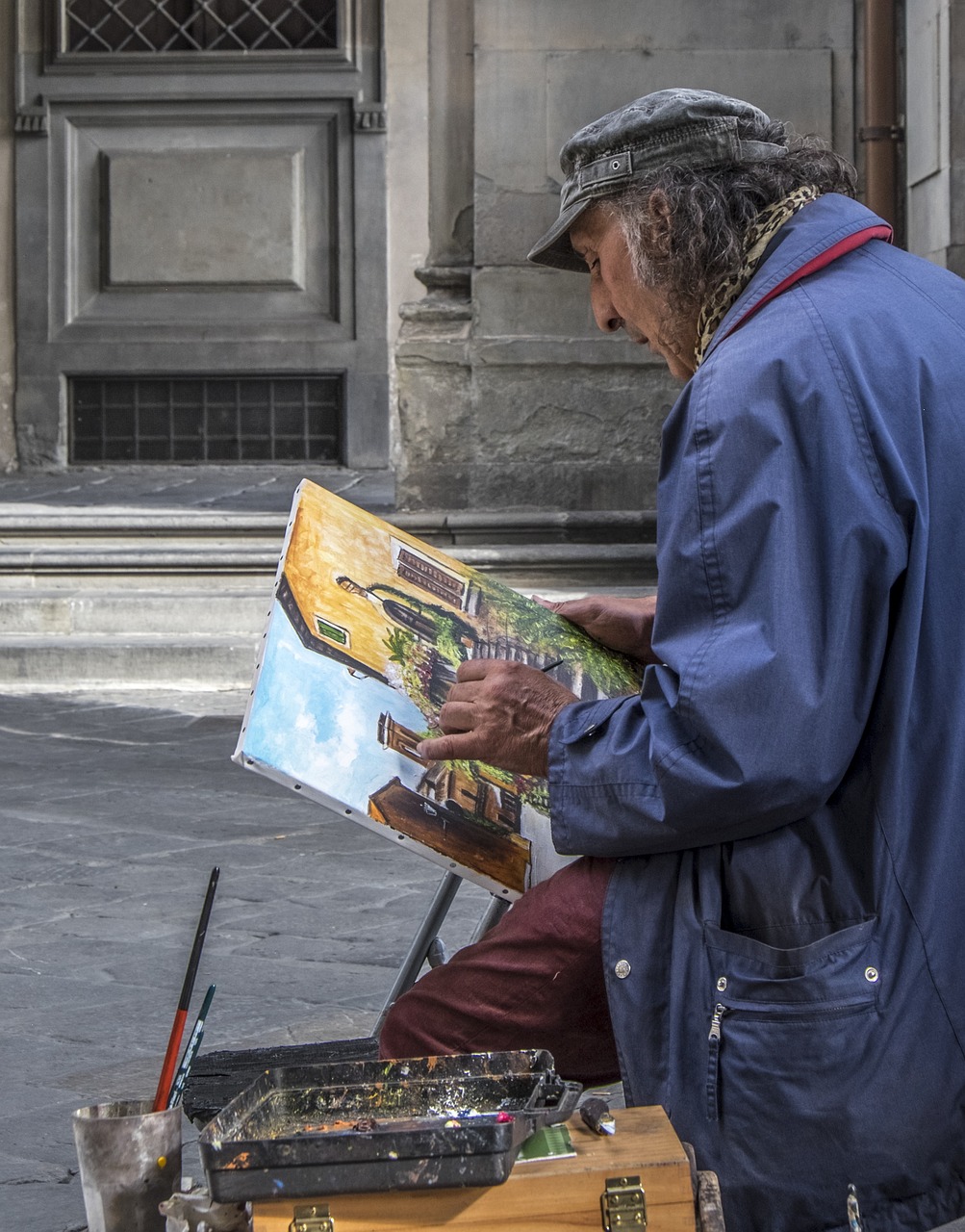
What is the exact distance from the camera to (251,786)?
5.27m

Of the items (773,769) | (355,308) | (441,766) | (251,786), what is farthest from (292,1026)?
(355,308)

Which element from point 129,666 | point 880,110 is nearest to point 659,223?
point 129,666

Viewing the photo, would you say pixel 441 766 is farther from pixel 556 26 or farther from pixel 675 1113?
pixel 556 26

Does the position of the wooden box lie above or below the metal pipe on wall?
below

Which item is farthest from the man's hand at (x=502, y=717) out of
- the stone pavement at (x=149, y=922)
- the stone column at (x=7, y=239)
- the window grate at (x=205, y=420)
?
the stone column at (x=7, y=239)

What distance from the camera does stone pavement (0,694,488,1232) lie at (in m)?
2.84

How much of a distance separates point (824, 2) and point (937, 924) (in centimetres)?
621

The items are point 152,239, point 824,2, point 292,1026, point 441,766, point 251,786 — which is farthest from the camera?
point 152,239

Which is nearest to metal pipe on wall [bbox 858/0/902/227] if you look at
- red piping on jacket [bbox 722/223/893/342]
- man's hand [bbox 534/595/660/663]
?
man's hand [bbox 534/595/660/663]

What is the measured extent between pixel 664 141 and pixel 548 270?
5415 millimetres

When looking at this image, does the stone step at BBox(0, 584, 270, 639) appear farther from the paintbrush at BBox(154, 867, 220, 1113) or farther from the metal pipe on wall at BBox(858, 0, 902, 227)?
the paintbrush at BBox(154, 867, 220, 1113)

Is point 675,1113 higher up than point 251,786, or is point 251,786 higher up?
point 675,1113

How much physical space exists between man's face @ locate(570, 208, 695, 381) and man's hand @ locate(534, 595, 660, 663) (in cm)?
43

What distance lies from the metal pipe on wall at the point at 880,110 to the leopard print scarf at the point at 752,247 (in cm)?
556
